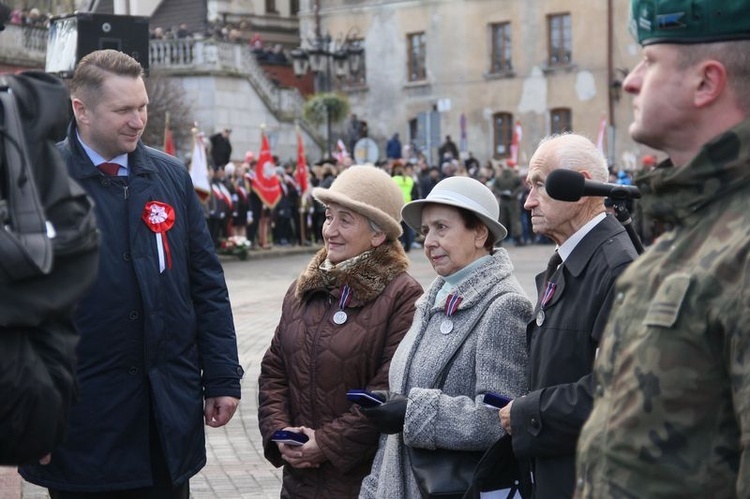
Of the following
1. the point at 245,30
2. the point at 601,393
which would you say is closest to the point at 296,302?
the point at 601,393

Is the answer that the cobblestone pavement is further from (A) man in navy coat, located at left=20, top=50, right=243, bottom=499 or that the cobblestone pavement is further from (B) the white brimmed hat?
(B) the white brimmed hat

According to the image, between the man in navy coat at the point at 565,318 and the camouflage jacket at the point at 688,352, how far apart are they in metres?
1.57

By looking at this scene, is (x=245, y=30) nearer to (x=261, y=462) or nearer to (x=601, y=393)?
(x=261, y=462)

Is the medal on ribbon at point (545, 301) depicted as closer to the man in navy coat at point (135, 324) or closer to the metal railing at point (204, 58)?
the man in navy coat at point (135, 324)

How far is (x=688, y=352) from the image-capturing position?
7.39 feet

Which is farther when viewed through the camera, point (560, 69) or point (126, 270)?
point (560, 69)

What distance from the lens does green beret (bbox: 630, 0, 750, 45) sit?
92.0 inches

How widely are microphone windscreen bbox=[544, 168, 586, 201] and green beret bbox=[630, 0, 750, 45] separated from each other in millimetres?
1264

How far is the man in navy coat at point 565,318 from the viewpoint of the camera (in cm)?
399

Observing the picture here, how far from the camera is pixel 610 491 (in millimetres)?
2352

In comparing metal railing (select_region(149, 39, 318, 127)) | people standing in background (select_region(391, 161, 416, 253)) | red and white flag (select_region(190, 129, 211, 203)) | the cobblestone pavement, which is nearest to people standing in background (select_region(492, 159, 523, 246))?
people standing in background (select_region(391, 161, 416, 253))

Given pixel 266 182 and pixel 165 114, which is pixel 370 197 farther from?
pixel 165 114

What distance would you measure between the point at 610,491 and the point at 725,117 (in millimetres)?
677

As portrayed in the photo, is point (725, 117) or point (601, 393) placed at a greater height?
point (725, 117)
